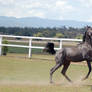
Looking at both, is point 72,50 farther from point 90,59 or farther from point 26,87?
point 26,87

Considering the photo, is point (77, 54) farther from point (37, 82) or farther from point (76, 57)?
point (37, 82)

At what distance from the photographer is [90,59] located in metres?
11.1

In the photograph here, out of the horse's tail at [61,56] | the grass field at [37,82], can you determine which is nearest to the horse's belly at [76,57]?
the horse's tail at [61,56]

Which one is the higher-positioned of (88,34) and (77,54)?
(88,34)

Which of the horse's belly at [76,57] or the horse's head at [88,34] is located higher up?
the horse's head at [88,34]

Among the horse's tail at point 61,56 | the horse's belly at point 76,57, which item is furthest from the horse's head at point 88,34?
the horse's tail at point 61,56

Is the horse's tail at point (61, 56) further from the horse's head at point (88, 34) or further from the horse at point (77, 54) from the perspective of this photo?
the horse's head at point (88, 34)

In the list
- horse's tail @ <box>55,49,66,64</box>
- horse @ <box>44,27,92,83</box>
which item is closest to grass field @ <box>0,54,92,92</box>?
horse @ <box>44,27,92,83</box>

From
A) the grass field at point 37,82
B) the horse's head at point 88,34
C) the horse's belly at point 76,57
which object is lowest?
the grass field at point 37,82

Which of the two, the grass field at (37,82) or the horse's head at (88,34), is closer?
the grass field at (37,82)

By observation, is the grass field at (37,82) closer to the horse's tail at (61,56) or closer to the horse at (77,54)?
the horse at (77,54)

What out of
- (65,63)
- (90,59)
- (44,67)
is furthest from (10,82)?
(44,67)

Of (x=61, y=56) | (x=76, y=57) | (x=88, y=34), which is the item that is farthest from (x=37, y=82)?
(x=88, y=34)

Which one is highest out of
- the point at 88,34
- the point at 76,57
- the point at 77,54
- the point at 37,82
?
the point at 88,34
